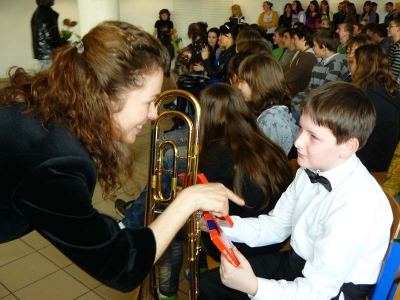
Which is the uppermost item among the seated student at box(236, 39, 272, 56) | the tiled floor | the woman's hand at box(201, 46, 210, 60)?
the seated student at box(236, 39, 272, 56)

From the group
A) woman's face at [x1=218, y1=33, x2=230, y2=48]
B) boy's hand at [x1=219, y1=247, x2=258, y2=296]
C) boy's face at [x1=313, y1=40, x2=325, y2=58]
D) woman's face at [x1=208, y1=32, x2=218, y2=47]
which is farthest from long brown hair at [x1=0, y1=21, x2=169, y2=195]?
woman's face at [x1=208, y1=32, x2=218, y2=47]

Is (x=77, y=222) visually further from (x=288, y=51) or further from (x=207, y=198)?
(x=288, y=51)

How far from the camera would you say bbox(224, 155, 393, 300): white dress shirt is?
122 centimetres

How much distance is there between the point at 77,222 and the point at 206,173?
36.3 inches

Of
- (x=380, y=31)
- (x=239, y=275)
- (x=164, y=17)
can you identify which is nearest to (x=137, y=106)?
(x=239, y=275)

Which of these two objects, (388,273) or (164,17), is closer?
(388,273)

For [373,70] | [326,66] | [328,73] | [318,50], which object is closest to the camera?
[373,70]

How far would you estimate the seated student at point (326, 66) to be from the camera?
384 cm

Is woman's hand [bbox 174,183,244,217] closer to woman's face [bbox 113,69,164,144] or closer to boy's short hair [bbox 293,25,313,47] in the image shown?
woman's face [bbox 113,69,164,144]

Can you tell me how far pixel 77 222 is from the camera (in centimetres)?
102

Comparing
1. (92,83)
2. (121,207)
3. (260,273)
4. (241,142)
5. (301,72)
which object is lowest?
(121,207)

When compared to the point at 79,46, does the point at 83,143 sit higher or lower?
lower

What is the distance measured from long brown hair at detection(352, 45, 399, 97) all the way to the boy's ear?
1.72 meters

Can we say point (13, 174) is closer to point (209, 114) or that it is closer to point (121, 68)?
point (121, 68)
